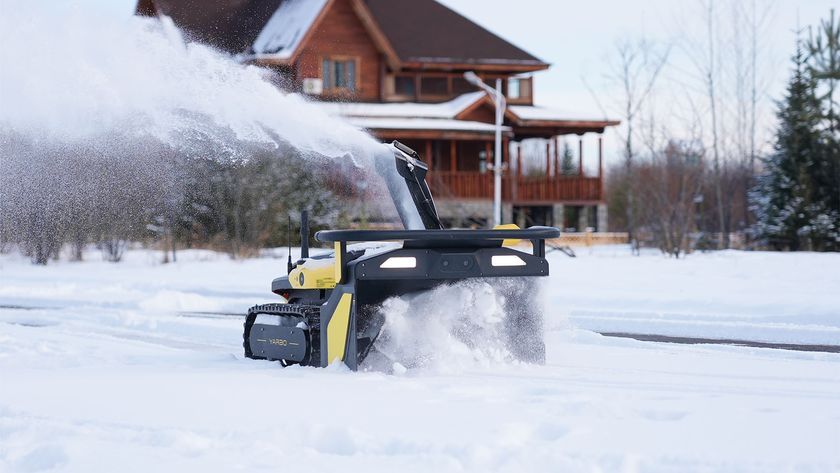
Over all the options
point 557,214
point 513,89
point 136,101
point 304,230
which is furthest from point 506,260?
point 513,89

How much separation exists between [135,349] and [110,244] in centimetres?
1913

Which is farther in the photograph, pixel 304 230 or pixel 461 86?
pixel 461 86

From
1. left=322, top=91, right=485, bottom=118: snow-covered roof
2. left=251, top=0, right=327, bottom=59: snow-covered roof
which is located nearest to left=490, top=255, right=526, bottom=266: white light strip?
left=322, top=91, right=485, bottom=118: snow-covered roof

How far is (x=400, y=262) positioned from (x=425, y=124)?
28.3m

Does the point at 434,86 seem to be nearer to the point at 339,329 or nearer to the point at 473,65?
the point at 473,65

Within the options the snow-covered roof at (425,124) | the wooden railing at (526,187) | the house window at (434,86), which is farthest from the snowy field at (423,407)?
the house window at (434,86)

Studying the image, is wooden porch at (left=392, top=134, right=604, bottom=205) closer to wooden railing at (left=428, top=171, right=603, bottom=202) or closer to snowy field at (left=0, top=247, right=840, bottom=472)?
wooden railing at (left=428, top=171, right=603, bottom=202)

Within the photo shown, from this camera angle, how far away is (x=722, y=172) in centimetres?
4069

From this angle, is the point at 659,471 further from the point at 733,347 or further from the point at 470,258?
the point at 733,347

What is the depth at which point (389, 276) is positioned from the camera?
7195mm

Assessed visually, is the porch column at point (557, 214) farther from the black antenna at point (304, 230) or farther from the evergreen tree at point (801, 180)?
the black antenna at point (304, 230)

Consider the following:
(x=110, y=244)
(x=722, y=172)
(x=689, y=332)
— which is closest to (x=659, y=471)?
(x=689, y=332)

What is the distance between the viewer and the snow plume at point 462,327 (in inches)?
292

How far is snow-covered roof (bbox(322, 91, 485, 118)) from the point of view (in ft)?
118
